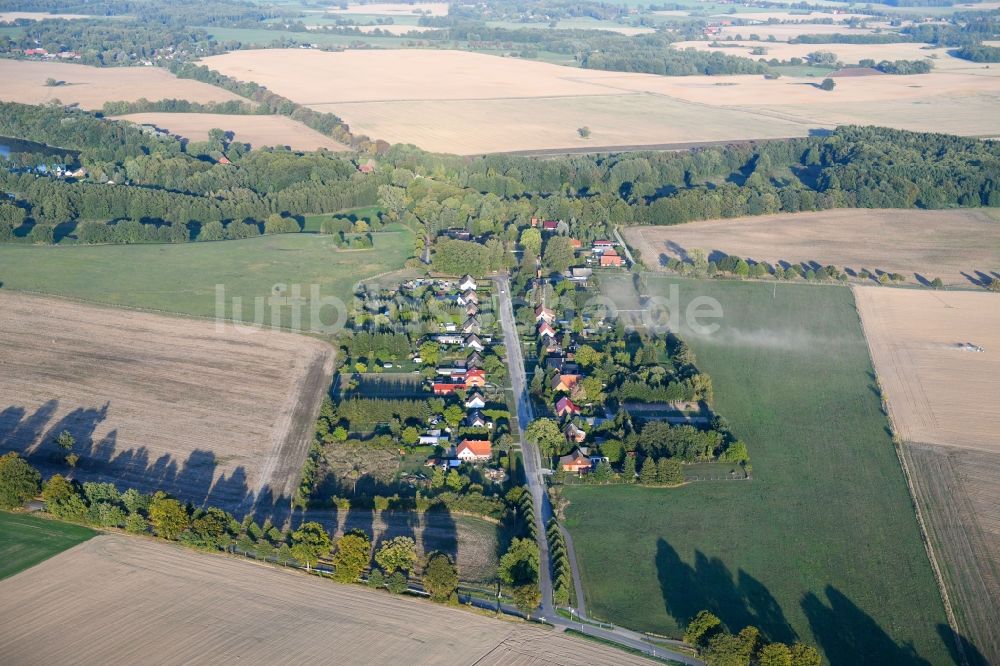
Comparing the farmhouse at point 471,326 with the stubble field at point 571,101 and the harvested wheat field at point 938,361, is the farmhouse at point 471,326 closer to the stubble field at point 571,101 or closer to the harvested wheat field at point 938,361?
the harvested wheat field at point 938,361

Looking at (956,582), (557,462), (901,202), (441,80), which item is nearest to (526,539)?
(557,462)

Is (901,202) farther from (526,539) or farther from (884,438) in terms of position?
(526,539)

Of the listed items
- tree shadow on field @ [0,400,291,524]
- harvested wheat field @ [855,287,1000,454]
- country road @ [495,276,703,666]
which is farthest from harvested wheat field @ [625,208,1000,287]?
tree shadow on field @ [0,400,291,524]

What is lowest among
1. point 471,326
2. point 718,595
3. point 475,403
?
point 718,595

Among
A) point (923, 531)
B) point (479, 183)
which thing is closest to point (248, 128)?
point (479, 183)

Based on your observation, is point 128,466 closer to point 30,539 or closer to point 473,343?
point 30,539

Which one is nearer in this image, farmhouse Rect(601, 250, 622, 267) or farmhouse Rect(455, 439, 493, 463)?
farmhouse Rect(455, 439, 493, 463)

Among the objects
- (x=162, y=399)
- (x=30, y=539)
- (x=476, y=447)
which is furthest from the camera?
(x=162, y=399)

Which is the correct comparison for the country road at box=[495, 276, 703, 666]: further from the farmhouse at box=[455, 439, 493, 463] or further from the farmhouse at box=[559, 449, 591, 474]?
the farmhouse at box=[455, 439, 493, 463]
